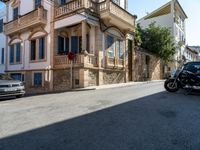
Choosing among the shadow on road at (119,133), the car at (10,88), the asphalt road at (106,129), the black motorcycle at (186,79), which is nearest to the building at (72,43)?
the car at (10,88)

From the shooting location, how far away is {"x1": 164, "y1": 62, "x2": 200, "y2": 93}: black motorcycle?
840cm

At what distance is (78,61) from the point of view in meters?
12.7

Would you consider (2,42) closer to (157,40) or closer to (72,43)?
(72,43)

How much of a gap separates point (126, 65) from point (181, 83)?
8367mm

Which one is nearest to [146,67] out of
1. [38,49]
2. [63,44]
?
[63,44]

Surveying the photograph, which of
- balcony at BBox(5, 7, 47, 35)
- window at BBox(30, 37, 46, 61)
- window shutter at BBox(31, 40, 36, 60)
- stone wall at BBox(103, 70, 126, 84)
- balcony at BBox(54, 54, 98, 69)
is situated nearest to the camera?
balcony at BBox(54, 54, 98, 69)

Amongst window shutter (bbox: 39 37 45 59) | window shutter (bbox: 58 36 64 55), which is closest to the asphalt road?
window shutter (bbox: 58 36 64 55)

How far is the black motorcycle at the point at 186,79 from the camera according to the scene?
8.40 metres

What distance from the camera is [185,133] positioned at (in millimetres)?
3729

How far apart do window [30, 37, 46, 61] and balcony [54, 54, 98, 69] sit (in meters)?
2.10

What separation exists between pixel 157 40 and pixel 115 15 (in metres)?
10.2

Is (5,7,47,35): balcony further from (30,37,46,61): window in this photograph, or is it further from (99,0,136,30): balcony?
(99,0,136,30): balcony

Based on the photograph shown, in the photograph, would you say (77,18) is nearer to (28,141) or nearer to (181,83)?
(181,83)

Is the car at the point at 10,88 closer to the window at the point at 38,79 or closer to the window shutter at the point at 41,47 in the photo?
the window at the point at 38,79
